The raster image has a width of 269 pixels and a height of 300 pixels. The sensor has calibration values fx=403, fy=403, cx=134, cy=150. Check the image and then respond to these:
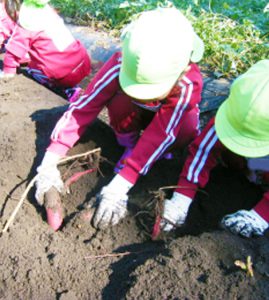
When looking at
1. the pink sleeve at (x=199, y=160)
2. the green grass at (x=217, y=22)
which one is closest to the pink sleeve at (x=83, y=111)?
the pink sleeve at (x=199, y=160)

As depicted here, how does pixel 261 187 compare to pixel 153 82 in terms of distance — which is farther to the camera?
pixel 261 187

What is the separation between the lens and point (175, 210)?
6.20 feet

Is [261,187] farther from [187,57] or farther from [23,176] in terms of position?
[23,176]

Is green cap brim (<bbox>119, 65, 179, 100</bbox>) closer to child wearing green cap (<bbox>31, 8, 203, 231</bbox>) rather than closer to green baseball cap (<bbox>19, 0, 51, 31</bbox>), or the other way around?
child wearing green cap (<bbox>31, 8, 203, 231</bbox>)

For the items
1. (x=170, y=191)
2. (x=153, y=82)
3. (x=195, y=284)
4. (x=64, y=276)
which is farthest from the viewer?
(x=170, y=191)

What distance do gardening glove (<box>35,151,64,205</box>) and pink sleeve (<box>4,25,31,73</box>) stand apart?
1342 mm

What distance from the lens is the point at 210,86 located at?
3.07m

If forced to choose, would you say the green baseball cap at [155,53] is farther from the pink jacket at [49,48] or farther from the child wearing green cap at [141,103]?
the pink jacket at [49,48]

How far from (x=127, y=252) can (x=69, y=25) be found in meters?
3.47

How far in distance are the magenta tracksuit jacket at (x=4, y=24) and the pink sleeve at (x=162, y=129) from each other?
7.06 ft

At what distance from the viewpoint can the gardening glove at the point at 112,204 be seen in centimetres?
184

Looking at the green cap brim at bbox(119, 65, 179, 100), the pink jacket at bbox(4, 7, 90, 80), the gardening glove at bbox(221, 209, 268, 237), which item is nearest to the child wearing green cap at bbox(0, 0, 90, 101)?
the pink jacket at bbox(4, 7, 90, 80)

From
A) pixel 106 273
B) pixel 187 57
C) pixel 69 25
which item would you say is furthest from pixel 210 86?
pixel 69 25

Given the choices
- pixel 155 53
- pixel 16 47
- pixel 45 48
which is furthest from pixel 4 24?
pixel 155 53
